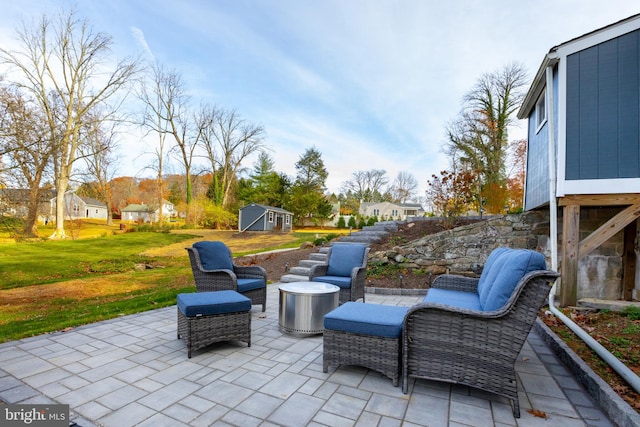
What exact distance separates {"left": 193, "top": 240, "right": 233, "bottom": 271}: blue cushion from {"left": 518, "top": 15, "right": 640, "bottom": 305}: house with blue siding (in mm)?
5058

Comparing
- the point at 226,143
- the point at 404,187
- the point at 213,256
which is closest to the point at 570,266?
the point at 213,256

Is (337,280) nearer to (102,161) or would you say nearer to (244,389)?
(244,389)

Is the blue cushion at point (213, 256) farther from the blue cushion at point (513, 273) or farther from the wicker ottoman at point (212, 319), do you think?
the blue cushion at point (513, 273)

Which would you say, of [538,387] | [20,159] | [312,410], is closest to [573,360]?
[538,387]

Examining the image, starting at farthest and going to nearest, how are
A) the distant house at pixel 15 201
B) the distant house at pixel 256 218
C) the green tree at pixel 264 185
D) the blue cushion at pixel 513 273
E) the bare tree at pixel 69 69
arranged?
the green tree at pixel 264 185, the distant house at pixel 256 218, the bare tree at pixel 69 69, the distant house at pixel 15 201, the blue cushion at pixel 513 273

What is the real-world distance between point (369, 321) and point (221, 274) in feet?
7.57

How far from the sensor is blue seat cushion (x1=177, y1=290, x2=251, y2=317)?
2.82 metres

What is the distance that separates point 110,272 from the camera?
28.9 ft

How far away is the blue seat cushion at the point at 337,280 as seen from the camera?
14.5ft

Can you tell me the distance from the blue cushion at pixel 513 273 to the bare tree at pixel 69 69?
1670 centimetres

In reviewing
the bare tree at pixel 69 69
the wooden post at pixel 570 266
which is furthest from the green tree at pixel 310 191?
the wooden post at pixel 570 266

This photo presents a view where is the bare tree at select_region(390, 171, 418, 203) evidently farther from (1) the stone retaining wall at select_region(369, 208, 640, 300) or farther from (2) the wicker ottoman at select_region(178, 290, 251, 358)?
(2) the wicker ottoman at select_region(178, 290, 251, 358)

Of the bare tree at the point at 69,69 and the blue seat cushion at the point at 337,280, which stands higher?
the bare tree at the point at 69,69

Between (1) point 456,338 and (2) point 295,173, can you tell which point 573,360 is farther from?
(2) point 295,173
